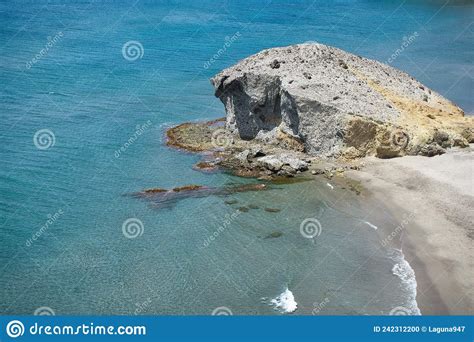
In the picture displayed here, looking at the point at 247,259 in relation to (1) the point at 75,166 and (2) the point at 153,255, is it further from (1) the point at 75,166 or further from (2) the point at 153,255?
(1) the point at 75,166

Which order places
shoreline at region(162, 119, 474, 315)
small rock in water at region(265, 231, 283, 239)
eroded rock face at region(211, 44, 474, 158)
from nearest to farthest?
shoreline at region(162, 119, 474, 315)
small rock in water at region(265, 231, 283, 239)
eroded rock face at region(211, 44, 474, 158)

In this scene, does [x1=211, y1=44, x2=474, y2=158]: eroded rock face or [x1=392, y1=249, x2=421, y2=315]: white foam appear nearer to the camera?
[x1=392, y1=249, x2=421, y2=315]: white foam

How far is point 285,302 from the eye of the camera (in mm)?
30828

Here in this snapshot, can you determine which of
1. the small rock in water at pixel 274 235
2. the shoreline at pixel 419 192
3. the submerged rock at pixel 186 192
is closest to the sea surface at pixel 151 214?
the small rock in water at pixel 274 235

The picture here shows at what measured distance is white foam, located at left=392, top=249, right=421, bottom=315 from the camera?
97.9ft

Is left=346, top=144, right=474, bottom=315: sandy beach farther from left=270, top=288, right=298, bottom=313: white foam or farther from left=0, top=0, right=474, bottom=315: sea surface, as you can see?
left=270, top=288, right=298, bottom=313: white foam

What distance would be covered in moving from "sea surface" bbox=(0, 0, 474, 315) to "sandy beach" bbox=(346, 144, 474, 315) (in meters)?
1.02

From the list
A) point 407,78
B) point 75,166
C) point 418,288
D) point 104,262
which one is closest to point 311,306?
point 418,288

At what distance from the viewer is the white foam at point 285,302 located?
3027 centimetres

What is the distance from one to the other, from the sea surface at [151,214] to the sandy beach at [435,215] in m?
1.02

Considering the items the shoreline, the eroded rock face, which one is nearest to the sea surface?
the shoreline

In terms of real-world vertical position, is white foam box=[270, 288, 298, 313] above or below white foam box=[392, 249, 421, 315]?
below

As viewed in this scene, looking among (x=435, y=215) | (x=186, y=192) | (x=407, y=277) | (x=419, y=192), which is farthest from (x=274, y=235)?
(x=419, y=192)

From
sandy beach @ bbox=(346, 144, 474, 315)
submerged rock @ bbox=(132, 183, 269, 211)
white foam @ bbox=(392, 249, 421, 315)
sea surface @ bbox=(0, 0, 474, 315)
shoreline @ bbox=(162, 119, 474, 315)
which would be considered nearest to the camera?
white foam @ bbox=(392, 249, 421, 315)
